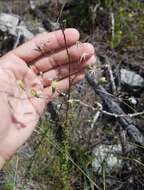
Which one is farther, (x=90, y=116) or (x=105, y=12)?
(x=105, y=12)

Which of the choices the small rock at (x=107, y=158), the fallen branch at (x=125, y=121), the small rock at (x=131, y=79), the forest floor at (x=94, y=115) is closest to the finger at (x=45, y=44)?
the forest floor at (x=94, y=115)

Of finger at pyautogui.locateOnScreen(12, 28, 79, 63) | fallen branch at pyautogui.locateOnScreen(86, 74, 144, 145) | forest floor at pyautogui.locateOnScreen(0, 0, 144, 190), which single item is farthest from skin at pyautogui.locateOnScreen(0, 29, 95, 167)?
fallen branch at pyautogui.locateOnScreen(86, 74, 144, 145)

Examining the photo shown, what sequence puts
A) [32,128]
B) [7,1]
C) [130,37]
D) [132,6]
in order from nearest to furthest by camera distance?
[32,128]
[130,37]
[132,6]
[7,1]

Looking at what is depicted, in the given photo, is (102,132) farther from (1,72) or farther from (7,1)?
(7,1)

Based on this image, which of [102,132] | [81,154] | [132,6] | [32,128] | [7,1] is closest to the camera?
[32,128]

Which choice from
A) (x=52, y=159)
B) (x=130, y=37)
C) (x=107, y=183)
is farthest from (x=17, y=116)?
(x=130, y=37)

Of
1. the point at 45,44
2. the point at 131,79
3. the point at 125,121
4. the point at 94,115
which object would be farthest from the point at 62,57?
the point at 131,79

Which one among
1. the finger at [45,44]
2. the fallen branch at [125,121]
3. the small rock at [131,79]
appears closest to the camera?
the finger at [45,44]

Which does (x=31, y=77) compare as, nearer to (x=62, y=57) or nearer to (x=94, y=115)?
(x=62, y=57)

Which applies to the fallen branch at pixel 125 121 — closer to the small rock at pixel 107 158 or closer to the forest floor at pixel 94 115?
the forest floor at pixel 94 115

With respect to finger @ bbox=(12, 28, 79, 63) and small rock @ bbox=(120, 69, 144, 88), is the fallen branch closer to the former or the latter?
finger @ bbox=(12, 28, 79, 63)
